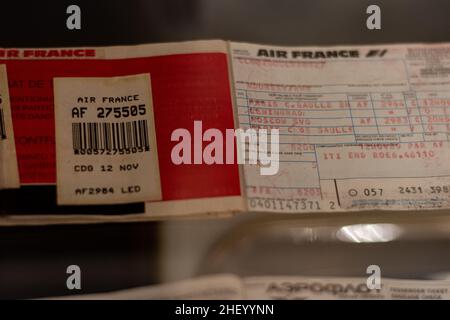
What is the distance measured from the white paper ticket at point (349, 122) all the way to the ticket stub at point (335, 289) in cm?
7

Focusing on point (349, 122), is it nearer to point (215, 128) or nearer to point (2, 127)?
point (215, 128)

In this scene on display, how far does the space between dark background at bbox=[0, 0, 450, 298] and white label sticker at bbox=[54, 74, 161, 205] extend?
37 millimetres

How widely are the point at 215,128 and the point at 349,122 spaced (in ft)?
0.42

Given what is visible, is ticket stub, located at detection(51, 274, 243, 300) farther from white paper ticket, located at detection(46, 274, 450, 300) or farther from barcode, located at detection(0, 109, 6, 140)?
barcode, located at detection(0, 109, 6, 140)

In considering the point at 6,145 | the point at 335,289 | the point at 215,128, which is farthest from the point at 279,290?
the point at 6,145

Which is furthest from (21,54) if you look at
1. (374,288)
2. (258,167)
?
(374,288)

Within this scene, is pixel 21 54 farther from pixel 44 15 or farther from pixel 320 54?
pixel 320 54

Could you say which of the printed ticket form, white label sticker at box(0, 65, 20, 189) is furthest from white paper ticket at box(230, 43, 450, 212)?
white label sticker at box(0, 65, 20, 189)

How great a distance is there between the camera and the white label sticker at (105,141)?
1.70ft

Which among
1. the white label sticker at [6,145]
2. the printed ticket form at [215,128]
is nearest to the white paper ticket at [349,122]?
the printed ticket form at [215,128]

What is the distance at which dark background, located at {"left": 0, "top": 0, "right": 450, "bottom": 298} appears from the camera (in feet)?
1.75

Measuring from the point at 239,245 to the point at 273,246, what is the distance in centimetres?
3

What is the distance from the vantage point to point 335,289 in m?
0.49

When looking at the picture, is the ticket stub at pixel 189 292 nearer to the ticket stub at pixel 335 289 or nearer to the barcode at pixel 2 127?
the ticket stub at pixel 335 289
